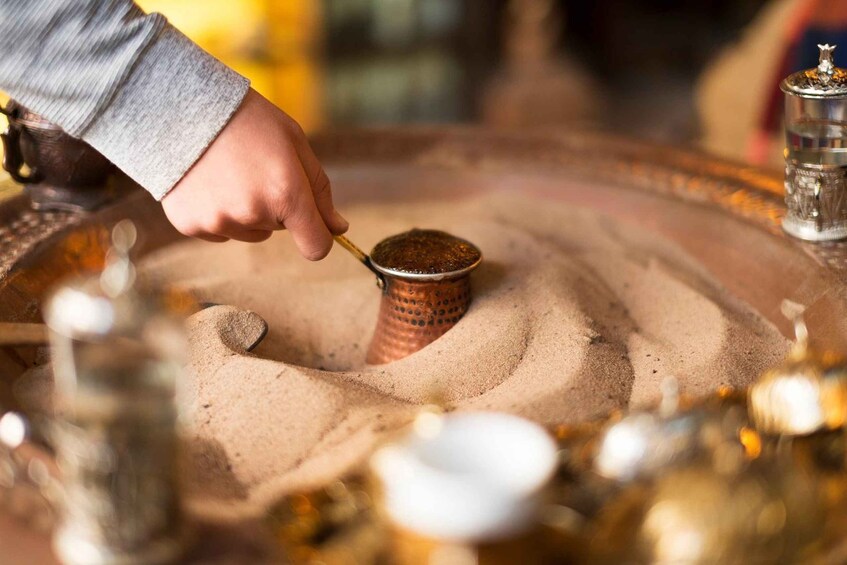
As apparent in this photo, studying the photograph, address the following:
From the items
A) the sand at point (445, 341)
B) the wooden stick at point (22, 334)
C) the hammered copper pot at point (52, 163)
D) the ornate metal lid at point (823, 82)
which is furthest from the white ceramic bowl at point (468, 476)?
the hammered copper pot at point (52, 163)

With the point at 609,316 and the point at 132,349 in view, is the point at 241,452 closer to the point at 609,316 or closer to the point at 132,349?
the point at 132,349

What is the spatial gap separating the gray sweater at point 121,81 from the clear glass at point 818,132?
58 centimetres

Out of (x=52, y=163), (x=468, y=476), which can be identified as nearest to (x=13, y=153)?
(x=52, y=163)

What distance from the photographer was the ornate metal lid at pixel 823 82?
952mm

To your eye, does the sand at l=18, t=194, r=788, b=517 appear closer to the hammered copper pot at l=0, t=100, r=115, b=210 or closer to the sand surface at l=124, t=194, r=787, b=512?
the sand surface at l=124, t=194, r=787, b=512

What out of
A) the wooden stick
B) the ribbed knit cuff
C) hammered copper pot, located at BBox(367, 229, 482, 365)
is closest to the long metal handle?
hammered copper pot, located at BBox(367, 229, 482, 365)

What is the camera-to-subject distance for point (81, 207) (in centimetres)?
117

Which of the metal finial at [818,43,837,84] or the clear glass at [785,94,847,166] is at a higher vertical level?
the metal finial at [818,43,837,84]

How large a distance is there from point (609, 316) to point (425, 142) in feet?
1.63

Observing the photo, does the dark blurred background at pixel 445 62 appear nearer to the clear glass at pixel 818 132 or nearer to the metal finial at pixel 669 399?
the clear glass at pixel 818 132

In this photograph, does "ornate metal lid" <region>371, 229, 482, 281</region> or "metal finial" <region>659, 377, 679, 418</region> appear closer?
"metal finial" <region>659, 377, 679, 418</region>

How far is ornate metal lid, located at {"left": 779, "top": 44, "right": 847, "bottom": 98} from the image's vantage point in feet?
3.12

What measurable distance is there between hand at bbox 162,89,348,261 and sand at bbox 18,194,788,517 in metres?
0.11

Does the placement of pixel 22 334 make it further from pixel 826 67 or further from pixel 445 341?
pixel 826 67
